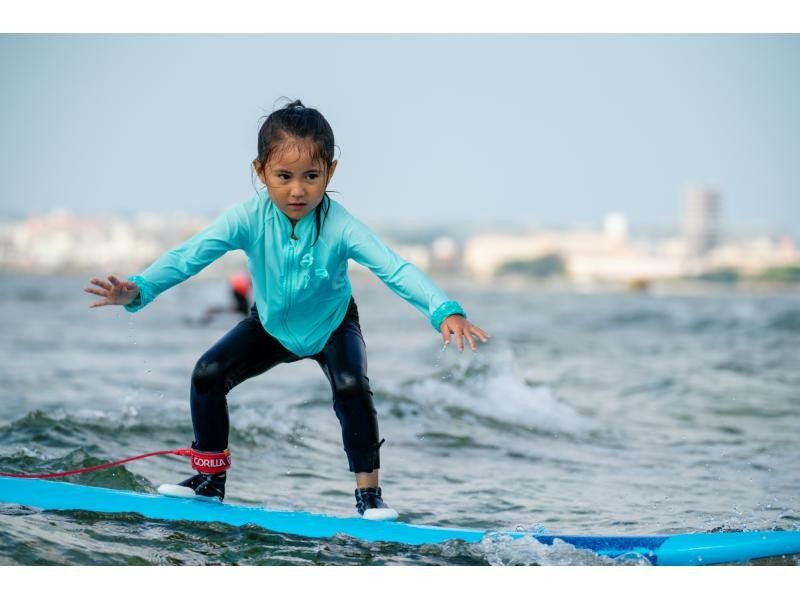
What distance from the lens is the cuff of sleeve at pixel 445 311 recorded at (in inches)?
146

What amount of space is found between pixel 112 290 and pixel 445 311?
1.26m

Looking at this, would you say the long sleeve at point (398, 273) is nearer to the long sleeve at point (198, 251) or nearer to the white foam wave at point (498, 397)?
the long sleeve at point (198, 251)

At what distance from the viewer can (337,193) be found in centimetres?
414

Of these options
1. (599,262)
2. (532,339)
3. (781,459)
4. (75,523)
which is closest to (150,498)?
(75,523)

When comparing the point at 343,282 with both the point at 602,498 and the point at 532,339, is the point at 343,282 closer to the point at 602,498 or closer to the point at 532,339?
the point at 602,498

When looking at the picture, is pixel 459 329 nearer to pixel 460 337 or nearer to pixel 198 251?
pixel 460 337

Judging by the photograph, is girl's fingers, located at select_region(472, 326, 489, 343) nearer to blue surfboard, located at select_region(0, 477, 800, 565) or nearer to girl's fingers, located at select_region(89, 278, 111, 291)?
blue surfboard, located at select_region(0, 477, 800, 565)

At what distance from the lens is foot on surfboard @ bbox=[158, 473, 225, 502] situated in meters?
4.42

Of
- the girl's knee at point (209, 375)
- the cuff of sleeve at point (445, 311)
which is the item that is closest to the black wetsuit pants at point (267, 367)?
the girl's knee at point (209, 375)

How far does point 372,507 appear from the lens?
4.25 m

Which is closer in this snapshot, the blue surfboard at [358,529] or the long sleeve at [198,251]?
the blue surfboard at [358,529]

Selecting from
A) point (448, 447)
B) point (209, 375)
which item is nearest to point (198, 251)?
point (209, 375)

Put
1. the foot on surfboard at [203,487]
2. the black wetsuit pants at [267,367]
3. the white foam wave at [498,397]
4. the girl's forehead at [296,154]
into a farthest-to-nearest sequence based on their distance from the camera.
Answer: the white foam wave at [498,397], the foot on surfboard at [203,487], the black wetsuit pants at [267,367], the girl's forehead at [296,154]
